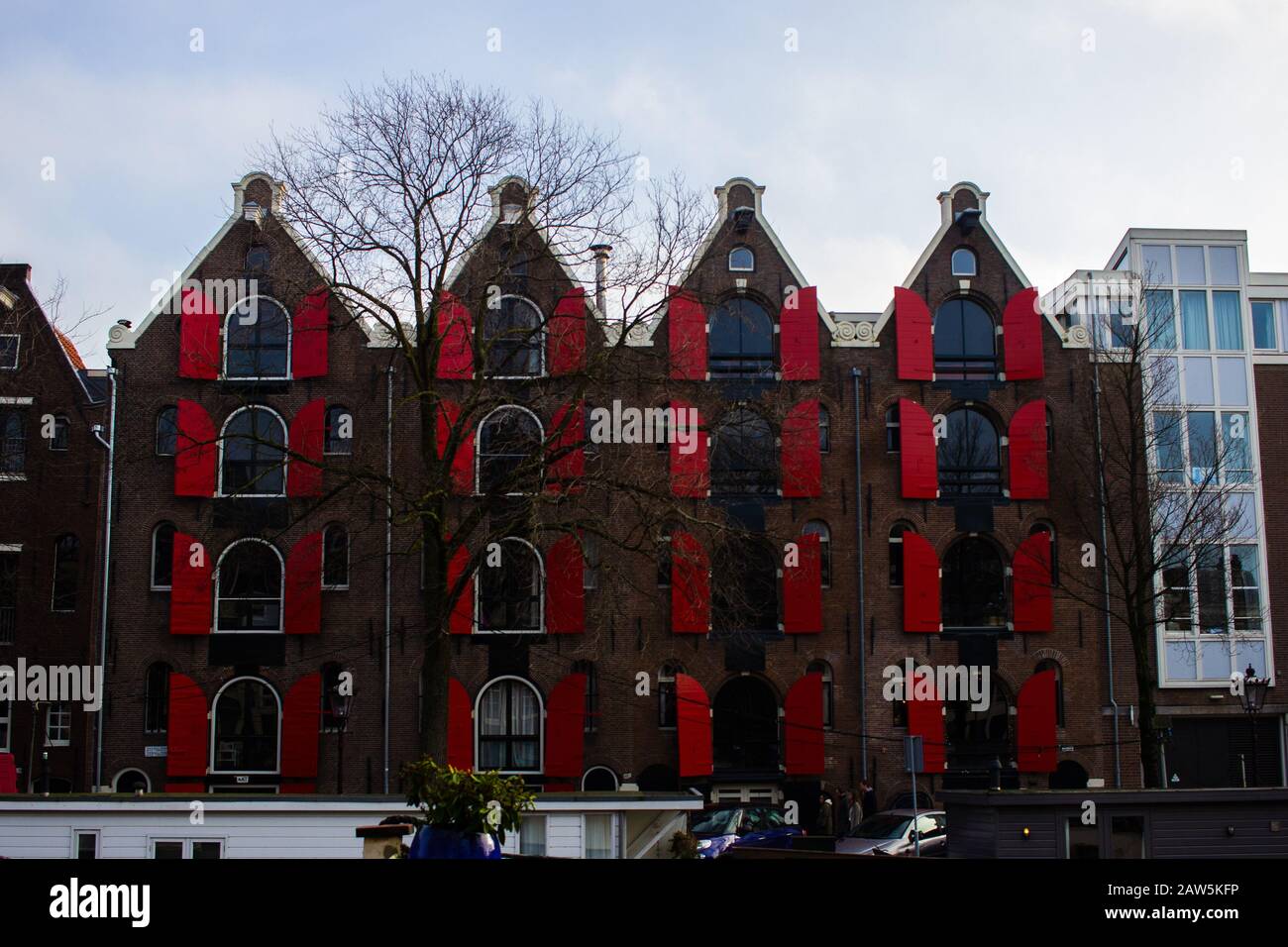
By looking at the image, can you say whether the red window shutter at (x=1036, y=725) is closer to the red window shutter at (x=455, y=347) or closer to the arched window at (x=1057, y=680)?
the arched window at (x=1057, y=680)

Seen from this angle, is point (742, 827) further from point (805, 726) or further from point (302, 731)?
point (302, 731)

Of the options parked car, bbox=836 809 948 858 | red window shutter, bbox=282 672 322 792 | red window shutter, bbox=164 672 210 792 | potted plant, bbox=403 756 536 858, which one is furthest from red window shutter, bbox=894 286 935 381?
potted plant, bbox=403 756 536 858

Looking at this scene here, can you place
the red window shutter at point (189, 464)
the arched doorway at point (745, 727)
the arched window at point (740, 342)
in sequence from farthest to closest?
the arched window at point (740, 342)
the arched doorway at point (745, 727)
the red window shutter at point (189, 464)

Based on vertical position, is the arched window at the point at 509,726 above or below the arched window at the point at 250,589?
below

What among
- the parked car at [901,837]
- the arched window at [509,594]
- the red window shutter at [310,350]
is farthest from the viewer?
the red window shutter at [310,350]

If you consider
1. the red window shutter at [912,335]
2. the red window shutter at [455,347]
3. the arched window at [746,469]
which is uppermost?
the red window shutter at [912,335]

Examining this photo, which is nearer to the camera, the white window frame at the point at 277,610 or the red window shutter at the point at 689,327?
the white window frame at the point at 277,610

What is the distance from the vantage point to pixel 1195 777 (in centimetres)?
4069

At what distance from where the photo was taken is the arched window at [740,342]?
4006 cm

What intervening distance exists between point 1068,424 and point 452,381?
57.6 feet

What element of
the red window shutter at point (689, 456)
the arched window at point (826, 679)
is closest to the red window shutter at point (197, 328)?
the red window shutter at point (689, 456)

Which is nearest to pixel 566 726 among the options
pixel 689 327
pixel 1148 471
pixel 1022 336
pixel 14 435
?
pixel 689 327

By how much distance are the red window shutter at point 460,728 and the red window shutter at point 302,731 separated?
142 inches
